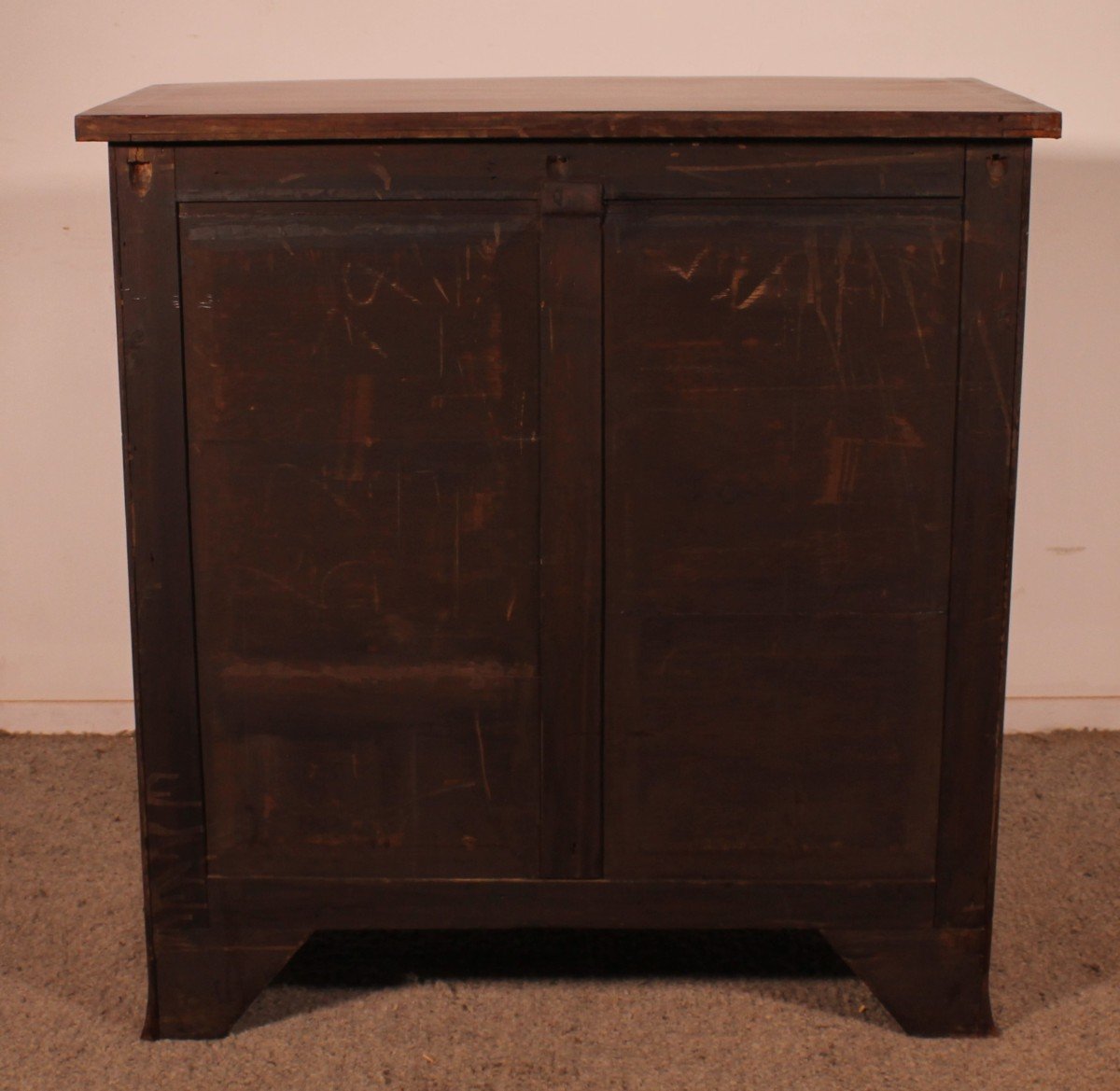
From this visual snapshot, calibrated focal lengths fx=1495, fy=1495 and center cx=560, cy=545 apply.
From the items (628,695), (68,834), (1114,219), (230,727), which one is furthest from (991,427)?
(68,834)

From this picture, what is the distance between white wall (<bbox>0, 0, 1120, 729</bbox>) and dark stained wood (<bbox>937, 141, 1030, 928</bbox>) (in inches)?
53.4

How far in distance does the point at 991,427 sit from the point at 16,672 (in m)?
2.41

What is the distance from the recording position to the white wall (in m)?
3.19

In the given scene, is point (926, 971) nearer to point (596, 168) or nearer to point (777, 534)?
point (777, 534)

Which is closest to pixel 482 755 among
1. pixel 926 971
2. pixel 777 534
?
pixel 777 534

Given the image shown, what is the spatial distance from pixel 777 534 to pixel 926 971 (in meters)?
0.68

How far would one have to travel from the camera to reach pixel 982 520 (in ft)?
6.72

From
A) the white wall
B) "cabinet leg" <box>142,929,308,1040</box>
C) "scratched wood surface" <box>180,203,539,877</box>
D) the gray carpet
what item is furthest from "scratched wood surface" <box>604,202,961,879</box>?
the white wall

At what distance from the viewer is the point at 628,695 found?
211 centimetres

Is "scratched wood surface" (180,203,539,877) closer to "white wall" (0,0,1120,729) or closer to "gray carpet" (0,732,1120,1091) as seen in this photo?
"gray carpet" (0,732,1120,1091)

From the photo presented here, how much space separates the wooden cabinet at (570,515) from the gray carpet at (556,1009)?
0.10 metres

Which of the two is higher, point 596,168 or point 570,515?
point 596,168

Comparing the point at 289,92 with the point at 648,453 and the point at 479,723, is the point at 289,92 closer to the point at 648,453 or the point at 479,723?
the point at 648,453

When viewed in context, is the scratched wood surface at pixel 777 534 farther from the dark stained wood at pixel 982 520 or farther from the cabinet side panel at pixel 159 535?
the cabinet side panel at pixel 159 535
